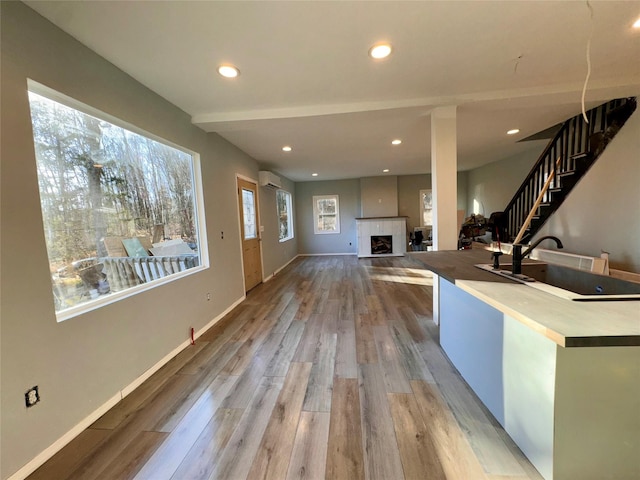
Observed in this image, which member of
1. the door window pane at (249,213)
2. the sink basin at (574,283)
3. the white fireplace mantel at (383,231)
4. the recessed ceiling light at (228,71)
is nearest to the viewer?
the sink basin at (574,283)

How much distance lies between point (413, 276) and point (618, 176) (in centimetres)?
315

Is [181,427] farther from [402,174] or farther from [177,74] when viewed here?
[402,174]

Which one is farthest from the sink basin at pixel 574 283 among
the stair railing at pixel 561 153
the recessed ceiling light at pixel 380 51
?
the stair railing at pixel 561 153

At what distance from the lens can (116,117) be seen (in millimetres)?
1987

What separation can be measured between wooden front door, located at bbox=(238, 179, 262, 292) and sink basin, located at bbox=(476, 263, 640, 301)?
11.8 feet

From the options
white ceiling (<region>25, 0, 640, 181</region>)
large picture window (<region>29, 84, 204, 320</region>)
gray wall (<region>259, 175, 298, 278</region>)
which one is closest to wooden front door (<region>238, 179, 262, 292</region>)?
gray wall (<region>259, 175, 298, 278</region>)

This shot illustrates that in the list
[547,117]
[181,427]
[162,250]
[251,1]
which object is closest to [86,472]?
[181,427]

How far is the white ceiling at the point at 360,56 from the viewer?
1520 mm

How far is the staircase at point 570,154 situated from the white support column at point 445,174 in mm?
1484

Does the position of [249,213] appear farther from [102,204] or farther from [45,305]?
[45,305]

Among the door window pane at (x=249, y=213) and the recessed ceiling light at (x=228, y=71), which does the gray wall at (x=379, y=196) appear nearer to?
the door window pane at (x=249, y=213)

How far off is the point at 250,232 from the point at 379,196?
458 centimetres

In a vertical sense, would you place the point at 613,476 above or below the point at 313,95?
below

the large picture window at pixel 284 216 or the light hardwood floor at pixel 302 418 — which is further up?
the large picture window at pixel 284 216
